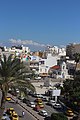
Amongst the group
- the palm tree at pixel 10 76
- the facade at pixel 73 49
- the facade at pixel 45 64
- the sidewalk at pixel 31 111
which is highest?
the facade at pixel 73 49

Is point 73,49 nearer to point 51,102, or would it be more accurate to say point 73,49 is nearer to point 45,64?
point 45,64

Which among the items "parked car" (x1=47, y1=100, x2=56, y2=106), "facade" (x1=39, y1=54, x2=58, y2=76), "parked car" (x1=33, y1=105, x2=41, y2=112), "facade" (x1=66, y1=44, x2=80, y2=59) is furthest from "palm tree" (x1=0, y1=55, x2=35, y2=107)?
"facade" (x1=66, y1=44, x2=80, y2=59)

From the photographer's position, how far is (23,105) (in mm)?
52281

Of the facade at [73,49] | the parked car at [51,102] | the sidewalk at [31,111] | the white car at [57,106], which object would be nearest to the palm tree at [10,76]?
the sidewalk at [31,111]

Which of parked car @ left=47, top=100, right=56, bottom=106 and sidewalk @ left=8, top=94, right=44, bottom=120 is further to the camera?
parked car @ left=47, top=100, right=56, bottom=106

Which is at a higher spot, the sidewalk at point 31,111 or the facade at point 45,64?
the facade at point 45,64

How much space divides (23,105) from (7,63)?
22356 millimetres

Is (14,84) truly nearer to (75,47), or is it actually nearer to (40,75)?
(40,75)

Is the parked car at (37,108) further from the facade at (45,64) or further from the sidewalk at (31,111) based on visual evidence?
the facade at (45,64)

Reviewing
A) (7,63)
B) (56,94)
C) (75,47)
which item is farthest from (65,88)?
(75,47)

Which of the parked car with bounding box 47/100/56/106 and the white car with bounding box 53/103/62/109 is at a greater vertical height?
the parked car with bounding box 47/100/56/106

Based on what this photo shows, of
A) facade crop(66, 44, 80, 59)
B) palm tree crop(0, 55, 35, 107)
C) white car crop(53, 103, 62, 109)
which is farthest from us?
facade crop(66, 44, 80, 59)

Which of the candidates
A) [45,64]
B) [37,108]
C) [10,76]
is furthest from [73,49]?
[10,76]

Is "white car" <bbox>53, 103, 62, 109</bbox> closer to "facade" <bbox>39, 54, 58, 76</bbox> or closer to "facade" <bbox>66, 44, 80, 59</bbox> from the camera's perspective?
"facade" <bbox>39, 54, 58, 76</bbox>
